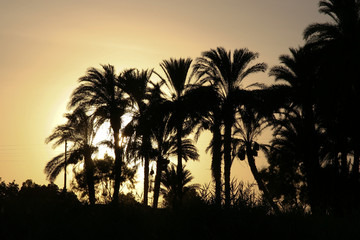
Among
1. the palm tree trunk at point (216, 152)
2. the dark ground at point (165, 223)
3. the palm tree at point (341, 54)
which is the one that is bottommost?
the dark ground at point (165, 223)

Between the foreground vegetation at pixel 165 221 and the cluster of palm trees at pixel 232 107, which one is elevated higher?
the cluster of palm trees at pixel 232 107

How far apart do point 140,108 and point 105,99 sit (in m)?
2.92

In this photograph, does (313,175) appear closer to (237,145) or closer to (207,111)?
(237,145)

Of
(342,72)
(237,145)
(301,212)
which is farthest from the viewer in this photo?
(237,145)

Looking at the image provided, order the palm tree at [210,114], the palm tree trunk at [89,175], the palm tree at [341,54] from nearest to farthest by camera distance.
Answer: the palm tree at [341,54]
the palm tree at [210,114]
the palm tree trunk at [89,175]

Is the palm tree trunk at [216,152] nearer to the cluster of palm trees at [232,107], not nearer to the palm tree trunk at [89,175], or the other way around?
the cluster of palm trees at [232,107]

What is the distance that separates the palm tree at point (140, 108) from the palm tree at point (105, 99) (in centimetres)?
78

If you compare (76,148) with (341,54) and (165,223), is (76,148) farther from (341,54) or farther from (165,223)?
(165,223)

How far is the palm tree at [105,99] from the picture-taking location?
35719mm

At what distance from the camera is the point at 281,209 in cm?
1623

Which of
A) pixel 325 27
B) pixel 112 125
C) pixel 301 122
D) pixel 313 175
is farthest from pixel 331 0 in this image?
pixel 112 125

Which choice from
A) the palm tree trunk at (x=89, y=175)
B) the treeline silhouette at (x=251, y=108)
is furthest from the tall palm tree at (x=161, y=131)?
the palm tree trunk at (x=89, y=175)

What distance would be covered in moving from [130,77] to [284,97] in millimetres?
10985

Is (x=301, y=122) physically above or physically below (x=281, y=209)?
above
